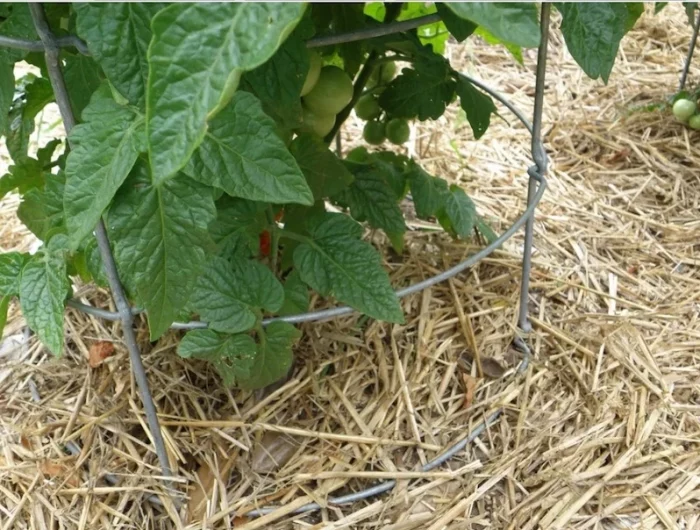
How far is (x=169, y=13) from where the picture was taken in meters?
0.37

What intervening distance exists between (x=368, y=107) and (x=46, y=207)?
435 mm

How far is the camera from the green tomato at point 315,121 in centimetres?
81

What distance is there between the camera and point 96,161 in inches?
22.5

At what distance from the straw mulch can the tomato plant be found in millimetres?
121

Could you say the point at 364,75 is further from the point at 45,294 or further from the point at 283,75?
the point at 45,294

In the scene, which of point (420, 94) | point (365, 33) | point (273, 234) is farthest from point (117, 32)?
point (420, 94)

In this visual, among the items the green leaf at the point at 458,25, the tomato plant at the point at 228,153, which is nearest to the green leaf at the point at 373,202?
the tomato plant at the point at 228,153

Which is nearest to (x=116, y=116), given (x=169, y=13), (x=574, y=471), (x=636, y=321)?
(x=169, y=13)

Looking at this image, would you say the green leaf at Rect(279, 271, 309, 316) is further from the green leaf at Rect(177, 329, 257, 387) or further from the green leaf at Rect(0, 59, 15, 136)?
the green leaf at Rect(0, 59, 15, 136)

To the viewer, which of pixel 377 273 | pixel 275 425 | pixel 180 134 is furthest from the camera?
pixel 275 425

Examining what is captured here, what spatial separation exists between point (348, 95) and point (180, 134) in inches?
17.5

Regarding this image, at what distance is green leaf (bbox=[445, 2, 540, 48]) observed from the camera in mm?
356

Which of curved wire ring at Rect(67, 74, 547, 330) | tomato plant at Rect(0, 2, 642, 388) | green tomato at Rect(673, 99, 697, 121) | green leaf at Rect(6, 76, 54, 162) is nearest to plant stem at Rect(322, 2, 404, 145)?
tomato plant at Rect(0, 2, 642, 388)

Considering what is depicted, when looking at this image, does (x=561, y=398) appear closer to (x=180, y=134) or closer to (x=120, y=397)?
(x=120, y=397)
